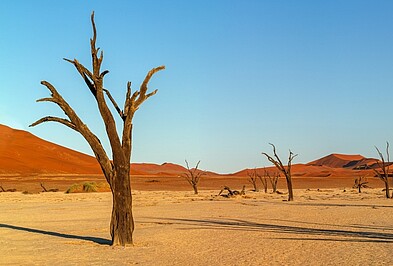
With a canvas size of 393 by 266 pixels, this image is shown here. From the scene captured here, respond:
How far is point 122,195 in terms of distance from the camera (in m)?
12.9

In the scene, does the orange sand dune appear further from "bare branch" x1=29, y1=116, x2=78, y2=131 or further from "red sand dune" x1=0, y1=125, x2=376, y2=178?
"bare branch" x1=29, y1=116, x2=78, y2=131

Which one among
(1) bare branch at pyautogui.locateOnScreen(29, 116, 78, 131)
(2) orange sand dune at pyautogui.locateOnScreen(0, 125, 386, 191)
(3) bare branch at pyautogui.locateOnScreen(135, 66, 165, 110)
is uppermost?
(2) orange sand dune at pyautogui.locateOnScreen(0, 125, 386, 191)

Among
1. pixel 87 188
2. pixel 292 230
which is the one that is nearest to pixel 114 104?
pixel 292 230

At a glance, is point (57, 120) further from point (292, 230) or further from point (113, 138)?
point (292, 230)

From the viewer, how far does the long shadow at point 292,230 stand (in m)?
14.1

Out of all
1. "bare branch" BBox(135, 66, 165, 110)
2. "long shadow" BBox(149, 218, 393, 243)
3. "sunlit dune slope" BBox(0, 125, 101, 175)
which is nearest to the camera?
"bare branch" BBox(135, 66, 165, 110)

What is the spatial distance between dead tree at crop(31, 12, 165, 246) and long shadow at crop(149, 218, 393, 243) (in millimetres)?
5098

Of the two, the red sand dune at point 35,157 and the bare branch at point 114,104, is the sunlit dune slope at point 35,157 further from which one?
the bare branch at point 114,104

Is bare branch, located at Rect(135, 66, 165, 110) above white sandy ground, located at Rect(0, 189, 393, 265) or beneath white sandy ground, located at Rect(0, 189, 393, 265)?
above

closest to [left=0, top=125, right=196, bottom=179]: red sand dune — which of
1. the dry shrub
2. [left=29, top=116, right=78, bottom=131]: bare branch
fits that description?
the dry shrub

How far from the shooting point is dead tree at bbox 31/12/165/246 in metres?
12.9

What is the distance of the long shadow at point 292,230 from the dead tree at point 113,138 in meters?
5.10

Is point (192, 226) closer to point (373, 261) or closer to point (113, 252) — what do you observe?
point (113, 252)

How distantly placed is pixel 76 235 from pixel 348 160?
592 feet
